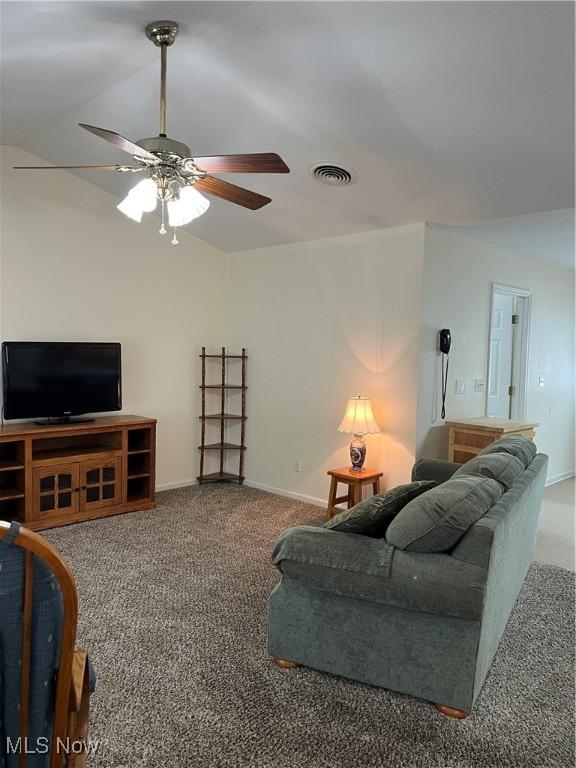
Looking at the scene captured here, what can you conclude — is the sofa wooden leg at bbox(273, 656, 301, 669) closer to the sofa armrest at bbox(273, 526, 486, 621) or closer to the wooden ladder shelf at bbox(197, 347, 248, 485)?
the sofa armrest at bbox(273, 526, 486, 621)

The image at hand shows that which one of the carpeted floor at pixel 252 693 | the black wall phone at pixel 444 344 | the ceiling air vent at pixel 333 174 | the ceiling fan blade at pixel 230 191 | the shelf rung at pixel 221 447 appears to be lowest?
the carpeted floor at pixel 252 693

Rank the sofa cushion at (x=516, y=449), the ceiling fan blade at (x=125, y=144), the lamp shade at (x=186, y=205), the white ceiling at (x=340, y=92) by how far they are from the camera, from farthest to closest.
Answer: the sofa cushion at (x=516, y=449) → the lamp shade at (x=186, y=205) → the white ceiling at (x=340, y=92) → the ceiling fan blade at (x=125, y=144)

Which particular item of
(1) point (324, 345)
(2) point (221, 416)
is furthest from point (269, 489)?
(1) point (324, 345)

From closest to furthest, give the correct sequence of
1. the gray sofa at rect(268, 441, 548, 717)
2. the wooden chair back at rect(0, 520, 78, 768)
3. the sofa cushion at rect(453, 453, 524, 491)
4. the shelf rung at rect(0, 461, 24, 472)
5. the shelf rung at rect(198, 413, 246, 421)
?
the wooden chair back at rect(0, 520, 78, 768)
the gray sofa at rect(268, 441, 548, 717)
the sofa cushion at rect(453, 453, 524, 491)
the shelf rung at rect(0, 461, 24, 472)
the shelf rung at rect(198, 413, 246, 421)

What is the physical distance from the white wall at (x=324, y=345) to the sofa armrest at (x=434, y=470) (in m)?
0.51

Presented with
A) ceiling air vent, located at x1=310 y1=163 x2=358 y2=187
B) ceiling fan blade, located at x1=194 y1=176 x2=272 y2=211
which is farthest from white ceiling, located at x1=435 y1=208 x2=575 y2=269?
ceiling fan blade, located at x1=194 y1=176 x2=272 y2=211

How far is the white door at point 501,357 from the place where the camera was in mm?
5738

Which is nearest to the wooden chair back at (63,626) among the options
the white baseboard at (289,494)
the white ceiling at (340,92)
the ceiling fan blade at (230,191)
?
the ceiling fan blade at (230,191)

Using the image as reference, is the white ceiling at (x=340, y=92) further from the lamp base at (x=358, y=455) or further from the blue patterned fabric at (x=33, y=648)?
the blue patterned fabric at (x=33, y=648)

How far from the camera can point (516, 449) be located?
10.2 feet

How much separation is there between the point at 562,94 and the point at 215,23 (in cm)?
167

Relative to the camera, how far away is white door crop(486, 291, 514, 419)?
18.8ft

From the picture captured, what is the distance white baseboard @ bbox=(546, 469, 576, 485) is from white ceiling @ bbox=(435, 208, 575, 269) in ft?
8.07

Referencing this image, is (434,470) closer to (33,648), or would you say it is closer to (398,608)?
(398,608)
